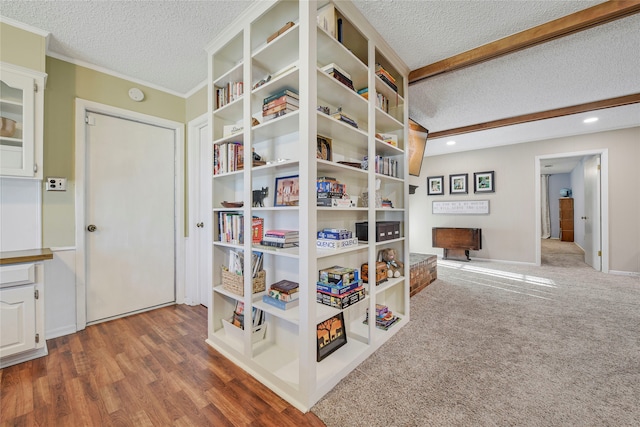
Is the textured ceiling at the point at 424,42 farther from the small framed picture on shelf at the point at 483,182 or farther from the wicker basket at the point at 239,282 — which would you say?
the small framed picture on shelf at the point at 483,182

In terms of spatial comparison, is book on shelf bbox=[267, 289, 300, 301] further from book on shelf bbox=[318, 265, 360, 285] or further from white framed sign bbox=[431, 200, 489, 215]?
white framed sign bbox=[431, 200, 489, 215]

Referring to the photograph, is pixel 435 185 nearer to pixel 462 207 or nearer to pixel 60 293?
pixel 462 207

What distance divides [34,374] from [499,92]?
16.0 feet

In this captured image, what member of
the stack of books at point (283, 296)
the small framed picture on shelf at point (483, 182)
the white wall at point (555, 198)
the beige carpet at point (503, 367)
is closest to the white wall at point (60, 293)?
the stack of books at point (283, 296)

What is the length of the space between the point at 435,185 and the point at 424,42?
13.8 feet

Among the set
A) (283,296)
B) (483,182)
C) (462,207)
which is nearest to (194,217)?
(283,296)

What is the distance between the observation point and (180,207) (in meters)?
2.91

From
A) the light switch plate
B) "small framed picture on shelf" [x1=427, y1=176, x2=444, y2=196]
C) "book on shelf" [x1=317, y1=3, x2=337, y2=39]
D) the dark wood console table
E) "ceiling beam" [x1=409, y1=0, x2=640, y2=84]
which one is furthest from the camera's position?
"small framed picture on shelf" [x1=427, y1=176, x2=444, y2=196]

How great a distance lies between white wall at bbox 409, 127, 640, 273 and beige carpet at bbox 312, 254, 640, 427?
5.32ft

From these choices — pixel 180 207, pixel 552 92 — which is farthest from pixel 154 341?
pixel 552 92

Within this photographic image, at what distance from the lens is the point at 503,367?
67.8 inches

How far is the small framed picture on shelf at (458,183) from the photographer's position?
539 cm

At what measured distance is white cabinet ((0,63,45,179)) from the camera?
1842mm

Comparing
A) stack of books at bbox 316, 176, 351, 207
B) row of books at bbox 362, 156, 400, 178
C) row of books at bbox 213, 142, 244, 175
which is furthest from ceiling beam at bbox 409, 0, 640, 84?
row of books at bbox 213, 142, 244, 175
